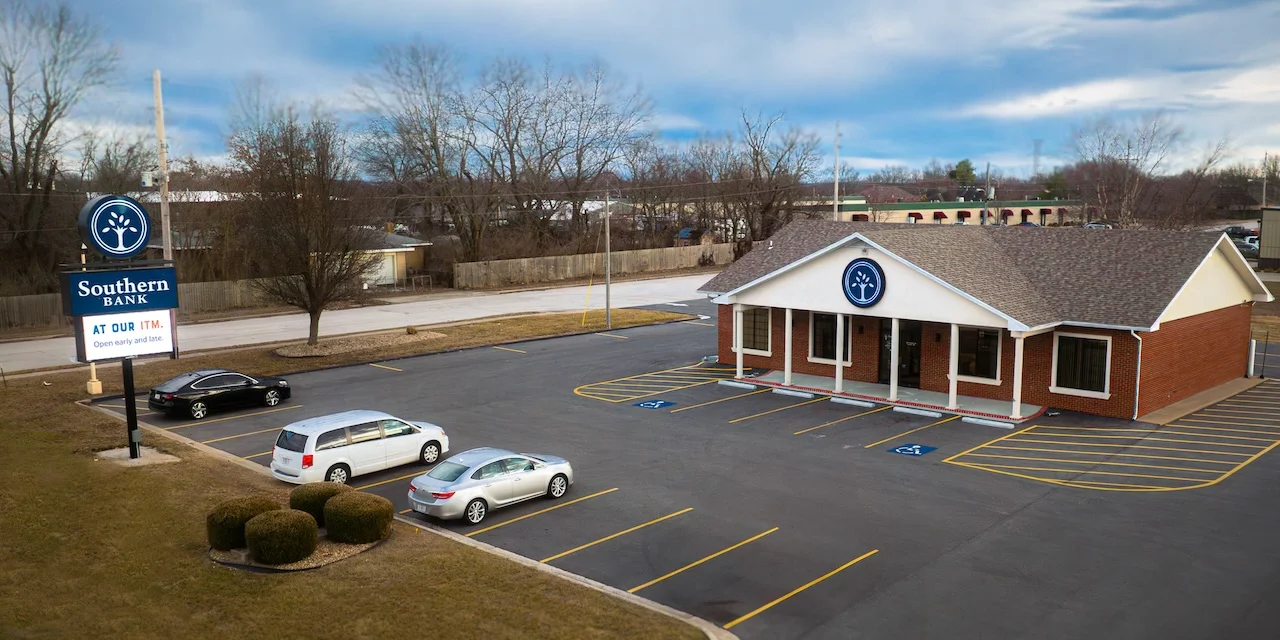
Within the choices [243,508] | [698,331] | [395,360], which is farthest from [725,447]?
[698,331]

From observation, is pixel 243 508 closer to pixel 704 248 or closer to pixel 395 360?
pixel 395 360

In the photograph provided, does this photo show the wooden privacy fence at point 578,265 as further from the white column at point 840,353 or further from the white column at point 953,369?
the white column at point 953,369

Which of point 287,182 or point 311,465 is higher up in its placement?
point 287,182

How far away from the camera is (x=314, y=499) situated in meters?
17.4

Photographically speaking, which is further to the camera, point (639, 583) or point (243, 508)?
point (243, 508)

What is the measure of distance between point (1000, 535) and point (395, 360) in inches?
1097

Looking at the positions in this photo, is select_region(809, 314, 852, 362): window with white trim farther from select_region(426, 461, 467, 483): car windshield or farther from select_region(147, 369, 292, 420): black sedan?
select_region(147, 369, 292, 420): black sedan

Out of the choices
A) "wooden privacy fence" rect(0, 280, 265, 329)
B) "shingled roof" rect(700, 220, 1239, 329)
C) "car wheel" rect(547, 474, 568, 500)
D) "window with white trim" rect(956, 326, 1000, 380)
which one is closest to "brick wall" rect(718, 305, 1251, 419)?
"window with white trim" rect(956, 326, 1000, 380)

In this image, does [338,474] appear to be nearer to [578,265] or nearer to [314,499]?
[314,499]

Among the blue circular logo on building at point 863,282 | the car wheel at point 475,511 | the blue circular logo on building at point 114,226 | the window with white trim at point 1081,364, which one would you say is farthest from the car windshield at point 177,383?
the window with white trim at point 1081,364

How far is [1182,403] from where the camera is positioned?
28812mm

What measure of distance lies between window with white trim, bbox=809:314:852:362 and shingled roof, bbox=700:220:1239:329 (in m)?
2.60

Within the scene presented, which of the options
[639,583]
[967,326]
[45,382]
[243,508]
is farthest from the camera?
[45,382]

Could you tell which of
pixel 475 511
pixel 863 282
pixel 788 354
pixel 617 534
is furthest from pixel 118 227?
pixel 863 282
